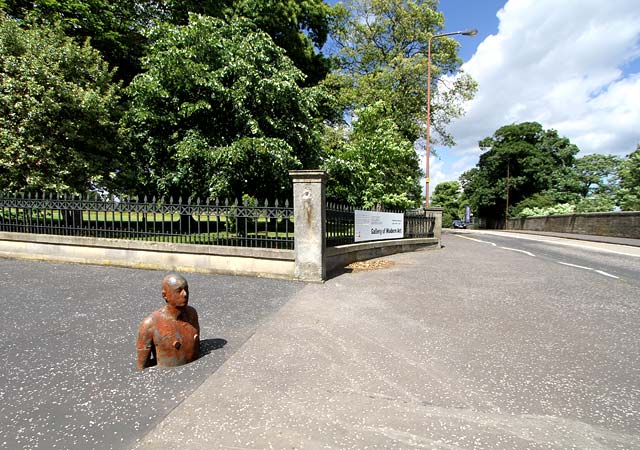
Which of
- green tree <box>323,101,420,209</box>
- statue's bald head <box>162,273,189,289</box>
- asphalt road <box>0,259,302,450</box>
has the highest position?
green tree <box>323,101,420,209</box>

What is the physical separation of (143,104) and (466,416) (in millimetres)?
11540

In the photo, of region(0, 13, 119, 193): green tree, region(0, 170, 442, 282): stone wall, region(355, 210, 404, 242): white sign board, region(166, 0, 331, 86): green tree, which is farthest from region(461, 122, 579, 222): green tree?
region(0, 13, 119, 193): green tree

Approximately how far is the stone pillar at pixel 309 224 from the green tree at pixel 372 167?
5.91 m

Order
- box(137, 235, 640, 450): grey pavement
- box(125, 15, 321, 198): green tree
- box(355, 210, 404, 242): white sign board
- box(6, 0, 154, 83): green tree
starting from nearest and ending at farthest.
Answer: box(137, 235, 640, 450): grey pavement, box(355, 210, 404, 242): white sign board, box(125, 15, 321, 198): green tree, box(6, 0, 154, 83): green tree

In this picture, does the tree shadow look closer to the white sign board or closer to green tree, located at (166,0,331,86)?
the white sign board

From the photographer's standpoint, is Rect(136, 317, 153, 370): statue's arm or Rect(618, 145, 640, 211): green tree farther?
Rect(618, 145, 640, 211): green tree

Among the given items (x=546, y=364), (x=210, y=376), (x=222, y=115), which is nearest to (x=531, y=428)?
(x=546, y=364)

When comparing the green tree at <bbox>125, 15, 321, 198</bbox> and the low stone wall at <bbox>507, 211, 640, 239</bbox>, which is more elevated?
the green tree at <bbox>125, 15, 321, 198</bbox>

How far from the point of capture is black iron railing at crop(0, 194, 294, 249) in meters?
7.27

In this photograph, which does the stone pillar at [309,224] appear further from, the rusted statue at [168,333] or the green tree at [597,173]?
the green tree at [597,173]

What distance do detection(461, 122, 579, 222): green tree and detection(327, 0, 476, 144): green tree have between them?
1171 inches

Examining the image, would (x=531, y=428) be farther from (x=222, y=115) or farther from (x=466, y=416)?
(x=222, y=115)

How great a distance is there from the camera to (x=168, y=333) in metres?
3.13

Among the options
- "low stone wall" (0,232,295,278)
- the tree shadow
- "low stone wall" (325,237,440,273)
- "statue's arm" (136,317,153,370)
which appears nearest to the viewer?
"statue's arm" (136,317,153,370)
